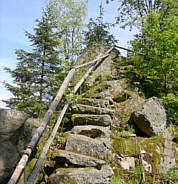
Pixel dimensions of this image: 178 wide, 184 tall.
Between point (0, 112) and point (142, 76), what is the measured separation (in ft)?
17.1

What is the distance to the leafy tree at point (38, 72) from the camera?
1132 cm

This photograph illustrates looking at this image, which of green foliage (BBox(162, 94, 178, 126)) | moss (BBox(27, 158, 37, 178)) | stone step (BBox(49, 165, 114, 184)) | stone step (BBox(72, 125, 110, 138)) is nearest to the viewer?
stone step (BBox(49, 165, 114, 184))

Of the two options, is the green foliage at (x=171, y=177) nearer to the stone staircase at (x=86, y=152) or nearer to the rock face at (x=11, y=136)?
the stone staircase at (x=86, y=152)

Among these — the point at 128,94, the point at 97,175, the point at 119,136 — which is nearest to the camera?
the point at 97,175

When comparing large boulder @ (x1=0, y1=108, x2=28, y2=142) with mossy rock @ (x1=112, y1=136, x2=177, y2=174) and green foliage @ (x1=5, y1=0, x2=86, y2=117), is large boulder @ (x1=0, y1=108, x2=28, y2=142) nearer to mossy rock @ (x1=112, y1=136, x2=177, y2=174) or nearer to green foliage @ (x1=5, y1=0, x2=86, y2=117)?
mossy rock @ (x1=112, y1=136, x2=177, y2=174)

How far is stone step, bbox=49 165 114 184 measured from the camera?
9.47ft

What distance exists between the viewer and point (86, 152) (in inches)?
141

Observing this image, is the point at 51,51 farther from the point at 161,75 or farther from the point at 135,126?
the point at 135,126

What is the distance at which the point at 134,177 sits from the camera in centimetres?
370

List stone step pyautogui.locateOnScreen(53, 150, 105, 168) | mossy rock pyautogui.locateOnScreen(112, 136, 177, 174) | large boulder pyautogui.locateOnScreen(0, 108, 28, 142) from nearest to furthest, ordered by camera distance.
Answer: stone step pyautogui.locateOnScreen(53, 150, 105, 168)
large boulder pyautogui.locateOnScreen(0, 108, 28, 142)
mossy rock pyautogui.locateOnScreen(112, 136, 177, 174)

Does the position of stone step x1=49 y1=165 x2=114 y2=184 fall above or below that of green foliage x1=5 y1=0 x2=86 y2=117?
below

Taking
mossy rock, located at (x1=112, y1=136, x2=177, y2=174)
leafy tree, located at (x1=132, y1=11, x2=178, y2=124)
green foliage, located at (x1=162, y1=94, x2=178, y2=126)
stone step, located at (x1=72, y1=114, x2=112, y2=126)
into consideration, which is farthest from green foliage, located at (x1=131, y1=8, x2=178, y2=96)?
stone step, located at (x1=72, y1=114, x2=112, y2=126)

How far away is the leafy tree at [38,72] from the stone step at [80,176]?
7.93 metres

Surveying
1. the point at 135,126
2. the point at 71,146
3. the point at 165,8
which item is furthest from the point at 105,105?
the point at 165,8
